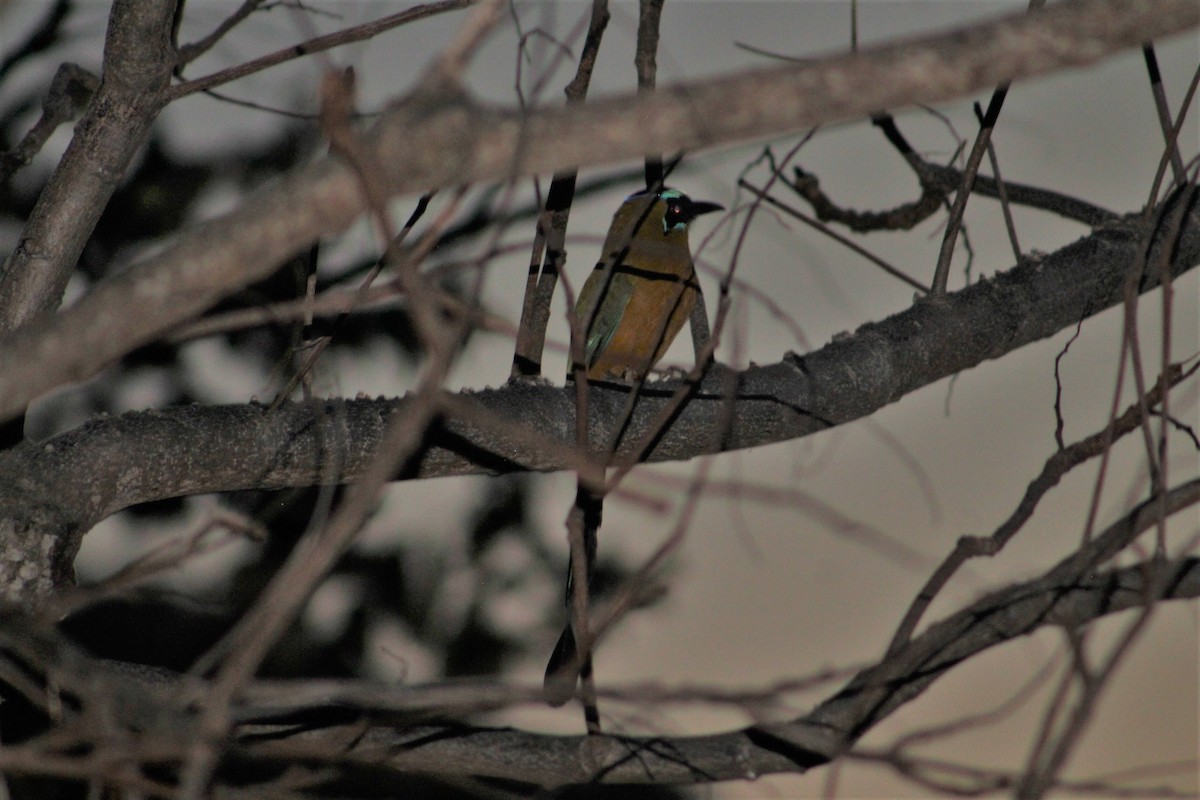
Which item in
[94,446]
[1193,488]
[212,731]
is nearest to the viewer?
[212,731]

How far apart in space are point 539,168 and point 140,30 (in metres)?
1.48

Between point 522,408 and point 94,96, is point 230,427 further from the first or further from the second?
point 94,96

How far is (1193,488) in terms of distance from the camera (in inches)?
60.4

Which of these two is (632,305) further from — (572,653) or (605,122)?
(605,122)

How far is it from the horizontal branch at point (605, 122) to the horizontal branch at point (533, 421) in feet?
1.22

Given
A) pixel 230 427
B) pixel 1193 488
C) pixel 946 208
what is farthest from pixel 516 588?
pixel 1193 488

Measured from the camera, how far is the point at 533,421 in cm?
219

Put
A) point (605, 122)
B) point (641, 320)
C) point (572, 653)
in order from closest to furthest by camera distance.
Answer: point (605, 122)
point (572, 653)
point (641, 320)

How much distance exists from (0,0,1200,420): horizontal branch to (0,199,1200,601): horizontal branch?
370 millimetres

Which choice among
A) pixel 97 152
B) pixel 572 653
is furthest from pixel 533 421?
pixel 97 152

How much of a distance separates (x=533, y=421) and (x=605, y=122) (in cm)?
112

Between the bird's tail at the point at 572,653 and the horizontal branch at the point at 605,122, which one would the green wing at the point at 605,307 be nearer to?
the bird's tail at the point at 572,653

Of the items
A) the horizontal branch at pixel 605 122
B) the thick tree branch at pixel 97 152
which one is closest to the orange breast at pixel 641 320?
the thick tree branch at pixel 97 152

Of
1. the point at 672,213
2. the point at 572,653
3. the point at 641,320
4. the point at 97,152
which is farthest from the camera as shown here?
the point at 672,213
